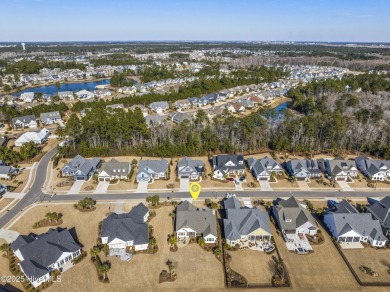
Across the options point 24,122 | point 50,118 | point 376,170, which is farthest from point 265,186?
point 24,122

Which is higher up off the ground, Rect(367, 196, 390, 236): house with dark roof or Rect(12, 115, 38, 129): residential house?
Rect(12, 115, 38, 129): residential house

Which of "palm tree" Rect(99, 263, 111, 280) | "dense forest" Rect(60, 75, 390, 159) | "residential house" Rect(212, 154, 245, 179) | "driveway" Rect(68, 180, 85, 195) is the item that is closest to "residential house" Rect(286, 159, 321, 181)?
"dense forest" Rect(60, 75, 390, 159)

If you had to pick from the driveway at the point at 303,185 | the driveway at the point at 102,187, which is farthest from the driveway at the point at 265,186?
the driveway at the point at 102,187

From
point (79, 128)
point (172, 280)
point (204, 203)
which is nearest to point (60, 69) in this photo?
point (79, 128)

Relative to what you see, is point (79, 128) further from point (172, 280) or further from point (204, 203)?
point (172, 280)

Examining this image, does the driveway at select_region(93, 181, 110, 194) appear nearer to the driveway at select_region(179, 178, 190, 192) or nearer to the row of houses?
the driveway at select_region(179, 178, 190, 192)
